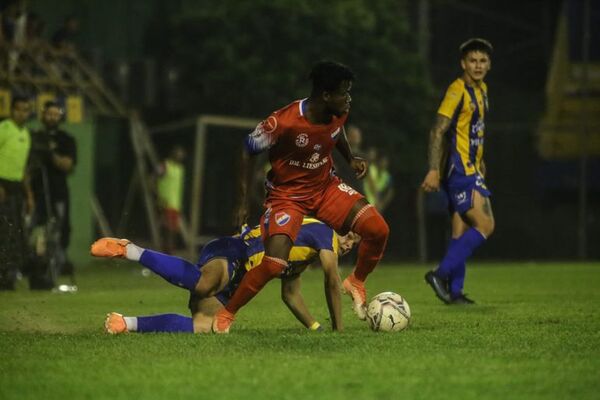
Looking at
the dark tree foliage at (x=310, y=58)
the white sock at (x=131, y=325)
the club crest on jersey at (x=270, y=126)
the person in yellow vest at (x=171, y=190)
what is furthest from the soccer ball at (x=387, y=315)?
the dark tree foliage at (x=310, y=58)

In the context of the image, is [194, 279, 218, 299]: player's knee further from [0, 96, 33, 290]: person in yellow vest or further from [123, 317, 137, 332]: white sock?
[0, 96, 33, 290]: person in yellow vest

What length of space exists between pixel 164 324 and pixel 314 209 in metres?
1.33

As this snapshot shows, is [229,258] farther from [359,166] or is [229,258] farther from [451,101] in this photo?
[451,101]

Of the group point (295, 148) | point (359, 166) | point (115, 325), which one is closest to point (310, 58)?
point (359, 166)

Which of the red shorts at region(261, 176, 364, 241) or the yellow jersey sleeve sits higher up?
the yellow jersey sleeve

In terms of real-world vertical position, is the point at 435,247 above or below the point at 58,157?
below

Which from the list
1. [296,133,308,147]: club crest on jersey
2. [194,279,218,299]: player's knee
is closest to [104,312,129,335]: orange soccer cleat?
[194,279,218,299]: player's knee

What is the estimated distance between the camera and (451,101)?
13320mm

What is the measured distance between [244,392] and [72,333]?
3.59 meters

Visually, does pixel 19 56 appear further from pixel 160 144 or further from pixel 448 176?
pixel 448 176

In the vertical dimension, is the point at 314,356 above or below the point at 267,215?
below

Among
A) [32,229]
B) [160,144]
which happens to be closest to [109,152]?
[160,144]

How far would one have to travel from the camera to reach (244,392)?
23.6 feet

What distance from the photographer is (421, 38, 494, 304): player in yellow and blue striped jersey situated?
13.2 metres
